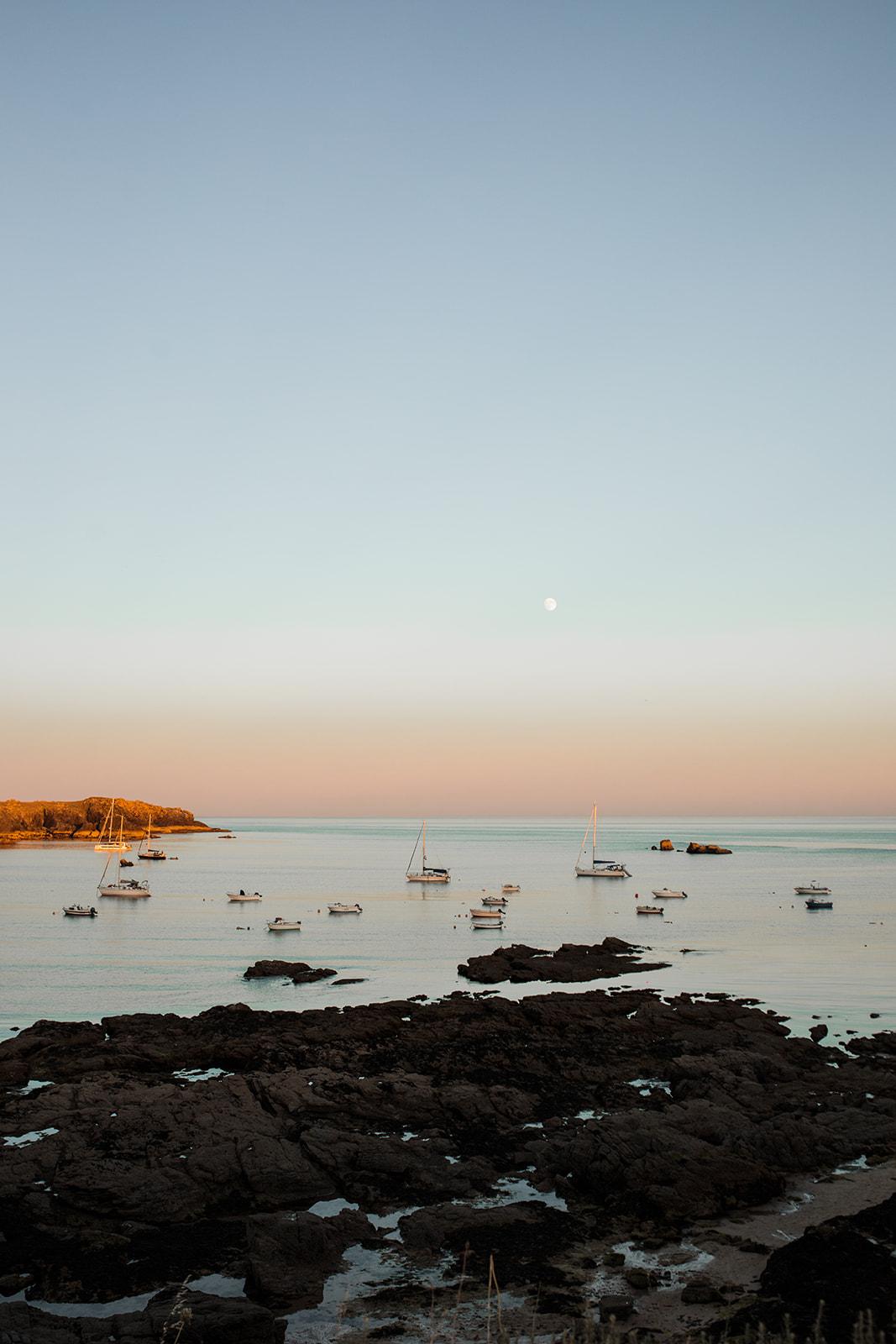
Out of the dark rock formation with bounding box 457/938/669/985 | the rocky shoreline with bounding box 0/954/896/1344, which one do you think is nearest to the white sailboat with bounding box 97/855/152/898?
the dark rock formation with bounding box 457/938/669/985

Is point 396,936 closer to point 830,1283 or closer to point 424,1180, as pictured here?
point 424,1180

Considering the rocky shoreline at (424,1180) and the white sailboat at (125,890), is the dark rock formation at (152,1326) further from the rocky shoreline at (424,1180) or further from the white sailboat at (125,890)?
the white sailboat at (125,890)

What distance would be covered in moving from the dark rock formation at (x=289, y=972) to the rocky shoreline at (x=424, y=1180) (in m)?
18.3

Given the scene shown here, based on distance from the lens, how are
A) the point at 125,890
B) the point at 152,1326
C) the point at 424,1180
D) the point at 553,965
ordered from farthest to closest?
the point at 125,890
the point at 553,965
the point at 424,1180
the point at 152,1326

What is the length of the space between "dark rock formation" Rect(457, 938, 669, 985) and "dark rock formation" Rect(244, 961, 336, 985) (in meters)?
8.19

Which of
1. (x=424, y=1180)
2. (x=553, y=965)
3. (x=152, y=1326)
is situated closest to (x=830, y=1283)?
(x=424, y=1180)

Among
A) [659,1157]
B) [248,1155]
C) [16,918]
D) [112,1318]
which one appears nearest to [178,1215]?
[248,1155]

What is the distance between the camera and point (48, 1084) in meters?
28.5

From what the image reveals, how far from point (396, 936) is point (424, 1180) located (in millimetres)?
51363

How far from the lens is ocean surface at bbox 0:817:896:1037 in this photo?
4744cm

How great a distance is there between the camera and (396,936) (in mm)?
71438

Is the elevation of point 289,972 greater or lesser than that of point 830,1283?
lesser

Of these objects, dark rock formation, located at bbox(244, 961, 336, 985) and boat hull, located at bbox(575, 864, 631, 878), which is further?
boat hull, located at bbox(575, 864, 631, 878)

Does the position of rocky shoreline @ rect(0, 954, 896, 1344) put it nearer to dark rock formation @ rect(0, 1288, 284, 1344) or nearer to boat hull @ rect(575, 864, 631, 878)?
dark rock formation @ rect(0, 1288, 284, 1344)
